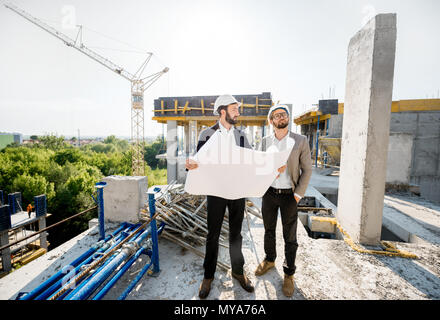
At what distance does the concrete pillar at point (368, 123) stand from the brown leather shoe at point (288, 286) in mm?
2115

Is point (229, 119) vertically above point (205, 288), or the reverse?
point (229, 119)

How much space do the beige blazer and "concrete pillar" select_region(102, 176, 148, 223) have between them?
3.10 m

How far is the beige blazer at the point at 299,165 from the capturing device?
2.45 meters

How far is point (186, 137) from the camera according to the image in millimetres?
22375

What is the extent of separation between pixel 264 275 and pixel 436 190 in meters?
20.8

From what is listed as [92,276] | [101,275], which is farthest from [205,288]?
[92,276]

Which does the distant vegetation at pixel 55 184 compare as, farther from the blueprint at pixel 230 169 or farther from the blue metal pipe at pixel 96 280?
the blueprint at pixel 230 169

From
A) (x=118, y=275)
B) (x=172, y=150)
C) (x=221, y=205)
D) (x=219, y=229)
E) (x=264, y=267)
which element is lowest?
(x=264, y=267)

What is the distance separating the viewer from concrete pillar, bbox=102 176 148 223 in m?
4.01

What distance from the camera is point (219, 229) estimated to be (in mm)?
2352

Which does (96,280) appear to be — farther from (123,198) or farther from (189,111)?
(189,111)

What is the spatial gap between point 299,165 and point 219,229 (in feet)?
4.39
